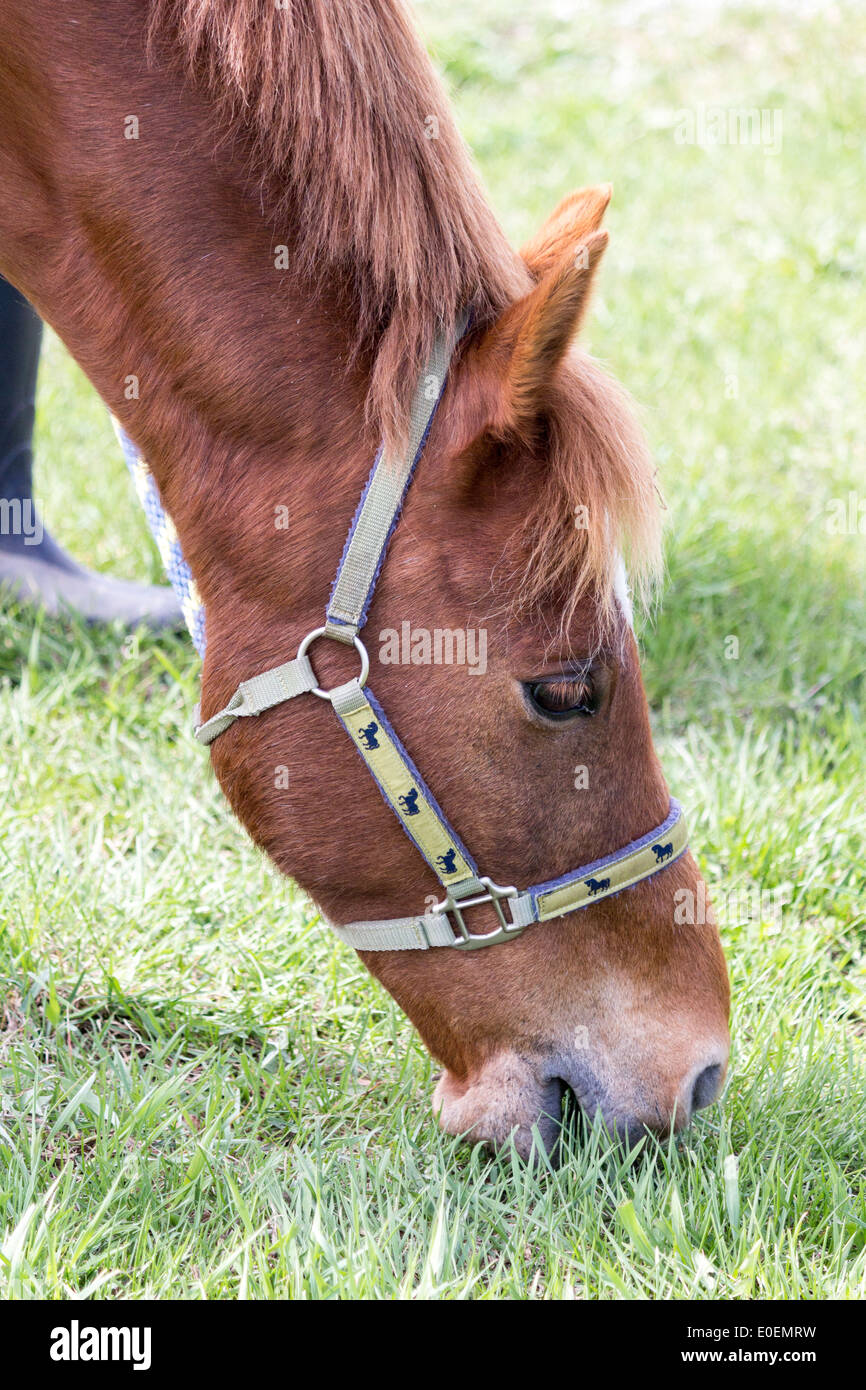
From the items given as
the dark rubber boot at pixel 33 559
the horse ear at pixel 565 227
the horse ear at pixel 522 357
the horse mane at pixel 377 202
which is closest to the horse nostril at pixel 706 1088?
the horse mane at pixel 377 202

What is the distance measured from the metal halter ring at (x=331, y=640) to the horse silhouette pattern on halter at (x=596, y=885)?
509 mm

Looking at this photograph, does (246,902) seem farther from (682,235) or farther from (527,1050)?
(682,235)

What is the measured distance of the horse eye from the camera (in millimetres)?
2004

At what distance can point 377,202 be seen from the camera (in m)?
1.94

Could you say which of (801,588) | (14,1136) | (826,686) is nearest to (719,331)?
(801,588)

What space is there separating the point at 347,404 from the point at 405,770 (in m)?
0.59

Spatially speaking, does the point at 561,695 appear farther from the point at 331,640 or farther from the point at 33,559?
the point at 33,559

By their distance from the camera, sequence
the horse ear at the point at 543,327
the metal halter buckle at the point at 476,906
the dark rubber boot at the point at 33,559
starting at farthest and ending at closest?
the dark rubber boot at the point at 33,559 → the metal halter buckle at the point at 476,906 → the horse ear at the point at 543,327

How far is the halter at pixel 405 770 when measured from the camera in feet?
6.44

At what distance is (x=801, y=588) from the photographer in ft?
14.5

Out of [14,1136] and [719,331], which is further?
[719,331]

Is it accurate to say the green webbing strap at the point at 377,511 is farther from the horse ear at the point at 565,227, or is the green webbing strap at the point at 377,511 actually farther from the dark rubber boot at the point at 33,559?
the dark rubber boot at the point at 33,559

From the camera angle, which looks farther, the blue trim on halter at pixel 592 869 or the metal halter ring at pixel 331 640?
the blue trim on halter at pixel 592 869

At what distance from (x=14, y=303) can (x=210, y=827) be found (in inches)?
62.9
